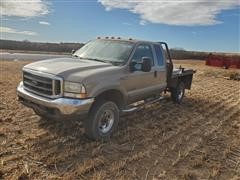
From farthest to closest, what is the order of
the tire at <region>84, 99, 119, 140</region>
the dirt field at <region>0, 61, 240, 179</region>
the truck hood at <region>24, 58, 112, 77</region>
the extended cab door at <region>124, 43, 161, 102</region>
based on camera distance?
the extended cab door at <region>124, 43, 161, 102</region>, the tire at <region>84, 99, 119, 140</region>, the truck hood at <region>24, 58, 112, 77</region>, the dirt field at <region>0, 61, 240, 179</region>

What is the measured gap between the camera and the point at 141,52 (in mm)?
6109

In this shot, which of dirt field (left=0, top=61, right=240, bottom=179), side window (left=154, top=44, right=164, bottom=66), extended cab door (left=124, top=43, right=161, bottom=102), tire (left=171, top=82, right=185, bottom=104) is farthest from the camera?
tire (left=171, top=82, right=185, bottom=104)

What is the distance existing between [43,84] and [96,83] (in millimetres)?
923

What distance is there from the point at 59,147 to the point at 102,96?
1200mm

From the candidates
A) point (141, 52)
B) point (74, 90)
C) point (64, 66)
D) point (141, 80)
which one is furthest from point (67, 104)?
point (141, 52)

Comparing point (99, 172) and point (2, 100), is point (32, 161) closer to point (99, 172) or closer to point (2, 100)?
point (99, 172)

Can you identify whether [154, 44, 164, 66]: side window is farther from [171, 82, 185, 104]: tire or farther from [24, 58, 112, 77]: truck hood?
[171, 82, 185, 104]: tire

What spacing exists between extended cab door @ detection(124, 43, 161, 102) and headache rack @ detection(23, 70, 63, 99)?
1.49 m

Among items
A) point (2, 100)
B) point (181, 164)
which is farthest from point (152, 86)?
point (2, 100)

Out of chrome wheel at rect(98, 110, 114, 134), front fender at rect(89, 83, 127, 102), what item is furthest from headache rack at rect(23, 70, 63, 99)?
chrome wheel at rect(98, 110, 114, 134)

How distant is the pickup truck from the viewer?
14.6 feet

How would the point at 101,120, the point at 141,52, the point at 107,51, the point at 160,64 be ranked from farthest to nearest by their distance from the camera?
the point at 160,64 → the point at 141,52 → the point at 107,51 → the point at 101,120

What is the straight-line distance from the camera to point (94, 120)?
4812 millimetres

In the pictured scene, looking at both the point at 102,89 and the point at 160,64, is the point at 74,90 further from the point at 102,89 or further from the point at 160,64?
the point at 160,64
